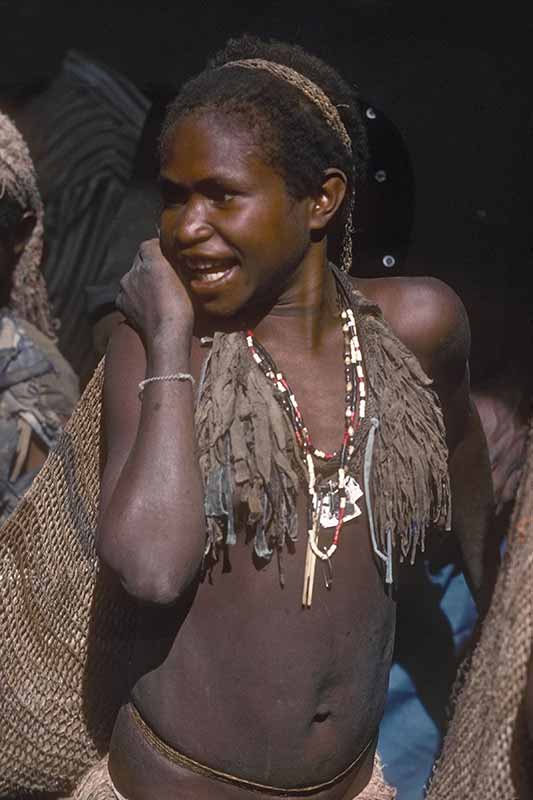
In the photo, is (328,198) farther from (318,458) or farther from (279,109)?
(318,458)

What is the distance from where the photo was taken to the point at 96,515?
2855 millimetres

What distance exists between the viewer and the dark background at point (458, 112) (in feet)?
12.3

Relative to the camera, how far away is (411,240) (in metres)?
3.66

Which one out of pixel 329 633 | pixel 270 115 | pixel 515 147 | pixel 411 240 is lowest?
pixel 329 633

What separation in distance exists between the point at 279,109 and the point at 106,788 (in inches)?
63.7

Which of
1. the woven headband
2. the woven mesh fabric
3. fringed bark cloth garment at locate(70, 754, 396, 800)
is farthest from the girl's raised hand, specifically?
fringed bark cloth garment at locate(70, 754, 396, 800)

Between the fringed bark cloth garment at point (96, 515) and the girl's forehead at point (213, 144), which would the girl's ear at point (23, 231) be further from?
the girl's forehead at point (213, 144)

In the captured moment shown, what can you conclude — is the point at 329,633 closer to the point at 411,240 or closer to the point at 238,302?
the point at 238,302

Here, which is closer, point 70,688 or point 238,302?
point 238,302

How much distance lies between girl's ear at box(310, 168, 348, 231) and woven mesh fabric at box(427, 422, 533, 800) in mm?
685

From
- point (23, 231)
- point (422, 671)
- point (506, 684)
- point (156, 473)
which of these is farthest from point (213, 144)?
point (422, 671)

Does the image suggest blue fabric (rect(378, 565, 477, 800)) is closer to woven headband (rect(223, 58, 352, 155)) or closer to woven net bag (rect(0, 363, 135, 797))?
woven net bag (rect(0, 363, 135, 797))

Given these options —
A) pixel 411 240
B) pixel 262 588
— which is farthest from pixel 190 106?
pixel 411 240

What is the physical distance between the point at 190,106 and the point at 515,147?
5.12 feet
